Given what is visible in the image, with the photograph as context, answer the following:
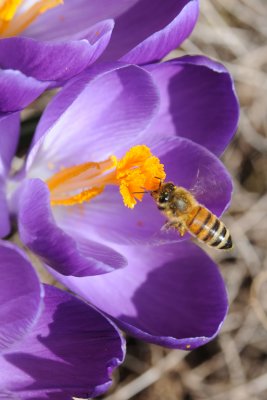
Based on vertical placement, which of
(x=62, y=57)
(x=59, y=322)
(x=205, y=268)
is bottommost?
(x=205, y=268)

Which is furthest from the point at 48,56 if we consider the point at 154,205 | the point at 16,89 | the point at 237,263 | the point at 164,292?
the point at 237,263

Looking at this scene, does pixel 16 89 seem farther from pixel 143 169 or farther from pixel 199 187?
pixel 199 187

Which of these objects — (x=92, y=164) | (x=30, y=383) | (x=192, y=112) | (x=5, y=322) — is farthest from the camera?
(x=192, y=112)

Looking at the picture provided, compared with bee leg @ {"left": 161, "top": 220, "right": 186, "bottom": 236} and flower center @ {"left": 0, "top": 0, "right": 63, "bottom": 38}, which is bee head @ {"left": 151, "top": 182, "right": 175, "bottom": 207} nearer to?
bee leg @ {"left": 161, "top": 220, "right": 186, "bottom": 236}

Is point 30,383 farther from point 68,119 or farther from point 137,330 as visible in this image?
point 68,119

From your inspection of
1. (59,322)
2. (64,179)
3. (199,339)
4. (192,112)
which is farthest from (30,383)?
(192,112)

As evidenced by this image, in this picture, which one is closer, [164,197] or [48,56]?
[48,56]

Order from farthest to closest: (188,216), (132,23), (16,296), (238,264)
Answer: (238,264)
(132,23)
(188,216)
(16,296)
